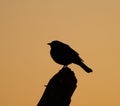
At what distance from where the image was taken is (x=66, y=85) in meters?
7.42

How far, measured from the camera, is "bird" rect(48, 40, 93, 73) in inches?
493

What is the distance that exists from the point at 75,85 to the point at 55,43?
5892 millimetres

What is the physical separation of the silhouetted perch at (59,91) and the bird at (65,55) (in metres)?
4.49

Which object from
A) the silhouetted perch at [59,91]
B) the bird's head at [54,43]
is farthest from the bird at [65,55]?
the silhouetted perch at [59,91]

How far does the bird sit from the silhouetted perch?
4.49m

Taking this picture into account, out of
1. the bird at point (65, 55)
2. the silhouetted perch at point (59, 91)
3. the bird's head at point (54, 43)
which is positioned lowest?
the silhouetted perch at point (59, 91)

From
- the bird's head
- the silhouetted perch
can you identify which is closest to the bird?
the bird's head

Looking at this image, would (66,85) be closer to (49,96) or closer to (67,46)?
(49,96)

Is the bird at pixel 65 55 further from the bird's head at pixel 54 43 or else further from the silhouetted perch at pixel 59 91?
the silhouetted perch at pixel 59 91

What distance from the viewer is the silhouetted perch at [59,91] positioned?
6.88 metres

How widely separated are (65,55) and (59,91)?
5499 mm

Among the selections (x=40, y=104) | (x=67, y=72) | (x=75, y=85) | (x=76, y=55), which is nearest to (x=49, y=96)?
(x=40, y=104)

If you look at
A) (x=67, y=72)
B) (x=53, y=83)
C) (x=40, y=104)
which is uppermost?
(x=67, y=72)

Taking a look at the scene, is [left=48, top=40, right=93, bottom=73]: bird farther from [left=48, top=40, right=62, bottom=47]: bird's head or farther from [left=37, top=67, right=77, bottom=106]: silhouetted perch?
[left=37, top=67, right=77, bottom=106]: silhouetted perch
